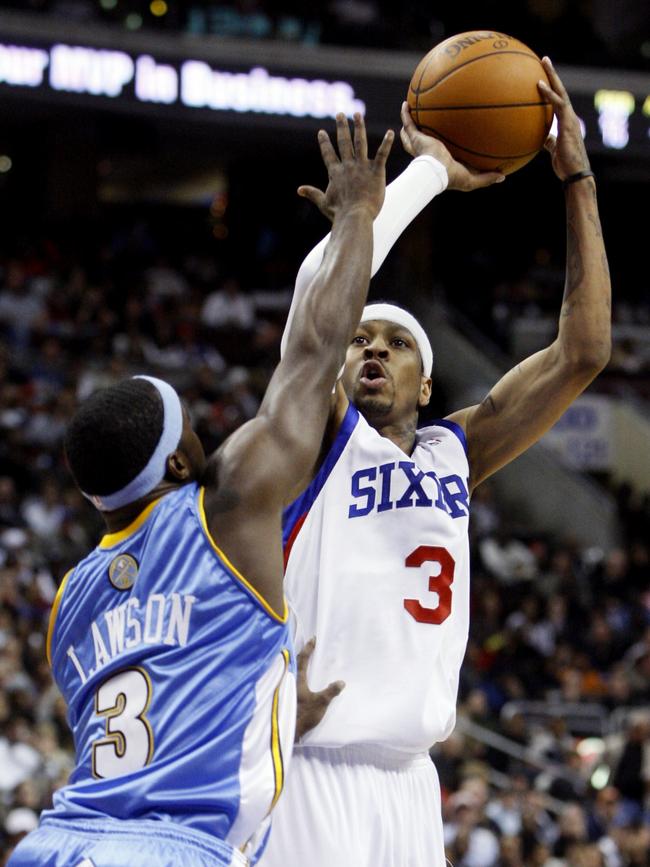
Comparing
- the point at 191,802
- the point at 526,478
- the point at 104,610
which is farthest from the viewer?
the point at 526,478

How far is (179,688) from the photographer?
2.67m

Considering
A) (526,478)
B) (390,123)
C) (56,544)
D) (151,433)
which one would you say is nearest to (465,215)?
(526,478)

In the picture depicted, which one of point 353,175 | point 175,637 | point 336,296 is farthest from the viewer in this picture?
point 353,175

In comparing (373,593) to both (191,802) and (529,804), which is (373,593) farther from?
(529,804)

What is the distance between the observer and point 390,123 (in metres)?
14.6

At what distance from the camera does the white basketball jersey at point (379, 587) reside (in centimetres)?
361

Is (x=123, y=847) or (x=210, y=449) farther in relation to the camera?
(x=210, y=449)

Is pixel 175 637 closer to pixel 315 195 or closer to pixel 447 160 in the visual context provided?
pixel 315 195

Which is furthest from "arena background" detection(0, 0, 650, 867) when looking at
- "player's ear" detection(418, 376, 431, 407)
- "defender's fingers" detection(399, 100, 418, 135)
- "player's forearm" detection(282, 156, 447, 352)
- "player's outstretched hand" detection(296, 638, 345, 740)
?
"player's forearm" detection(282, 156, 447, 352)

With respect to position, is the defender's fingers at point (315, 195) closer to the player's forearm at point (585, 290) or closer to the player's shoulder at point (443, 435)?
the player's shoulder at point (443, 435)

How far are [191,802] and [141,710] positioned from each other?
190 mm

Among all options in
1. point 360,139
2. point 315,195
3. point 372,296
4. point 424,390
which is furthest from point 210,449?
point 360,139

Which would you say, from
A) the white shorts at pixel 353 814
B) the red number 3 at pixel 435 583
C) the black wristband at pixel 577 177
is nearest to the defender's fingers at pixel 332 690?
the white shorts at pixel 353 814

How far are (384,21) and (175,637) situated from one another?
14991mm
